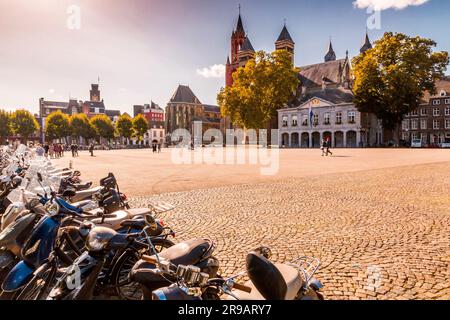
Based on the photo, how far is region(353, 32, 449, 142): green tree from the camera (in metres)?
48.6

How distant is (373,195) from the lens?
10383 mm

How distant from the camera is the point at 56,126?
79.6 meters

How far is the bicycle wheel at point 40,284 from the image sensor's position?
3426 mm

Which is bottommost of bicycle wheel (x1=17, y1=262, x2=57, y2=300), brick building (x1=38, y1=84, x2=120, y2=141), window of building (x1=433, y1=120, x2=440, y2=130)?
bicycle wheel (x1=17, y1=262, x2=57, y2=300)

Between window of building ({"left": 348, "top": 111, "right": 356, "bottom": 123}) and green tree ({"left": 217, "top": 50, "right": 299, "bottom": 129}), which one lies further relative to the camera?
green tree ({"left": 217, "top": 50, "right": 299, "bottom": 129})

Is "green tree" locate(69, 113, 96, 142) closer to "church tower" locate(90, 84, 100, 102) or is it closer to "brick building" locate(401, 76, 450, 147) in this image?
"church tower" locate(90, 84, 100, 102)

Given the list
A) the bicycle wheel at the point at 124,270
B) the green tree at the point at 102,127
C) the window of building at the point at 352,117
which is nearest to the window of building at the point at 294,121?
the window of building at the point at 352,117

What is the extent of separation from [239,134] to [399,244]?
81105 mm

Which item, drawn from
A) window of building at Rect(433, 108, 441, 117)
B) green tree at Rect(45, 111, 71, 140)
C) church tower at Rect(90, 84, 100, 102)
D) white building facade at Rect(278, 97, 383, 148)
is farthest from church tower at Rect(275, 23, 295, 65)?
church tower at Rect(90, 84, 100, 102)

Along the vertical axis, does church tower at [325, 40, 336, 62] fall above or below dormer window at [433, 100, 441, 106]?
above

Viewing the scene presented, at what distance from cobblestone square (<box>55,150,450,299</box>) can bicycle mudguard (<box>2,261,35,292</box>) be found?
2491 millimetres

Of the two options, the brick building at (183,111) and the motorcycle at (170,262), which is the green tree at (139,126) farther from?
the motorcycle at (170,262)

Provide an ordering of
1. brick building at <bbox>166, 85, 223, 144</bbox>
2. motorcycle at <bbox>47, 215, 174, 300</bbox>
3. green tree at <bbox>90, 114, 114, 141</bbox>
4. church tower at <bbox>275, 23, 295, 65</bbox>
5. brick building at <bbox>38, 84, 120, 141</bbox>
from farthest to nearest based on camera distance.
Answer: brick building at <bbox>38, 84, 120, 141</bbox> < brick building at <bbox>166, 85, 223, 144</bbox> < green tree at <bbox>90, 114, 114, 141</bbox> < church tower at <bbox>275, 23, 295, 65</bbox> < motorcycle at <bbox>47, 215, 174, 300</bbox>

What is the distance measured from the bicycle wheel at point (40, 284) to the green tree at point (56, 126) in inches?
3386
